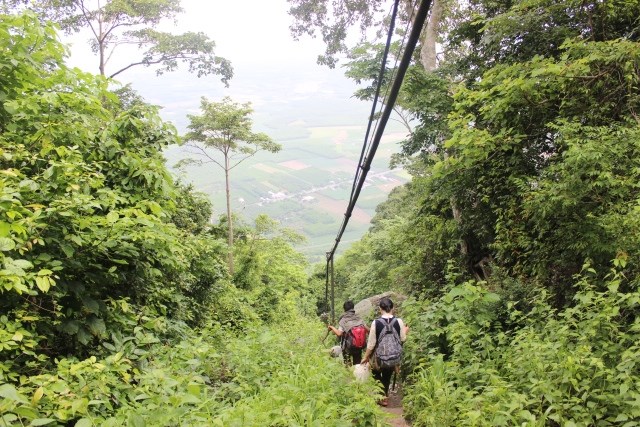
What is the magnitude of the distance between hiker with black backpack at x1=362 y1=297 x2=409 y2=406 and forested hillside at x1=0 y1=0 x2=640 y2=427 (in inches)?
14.1

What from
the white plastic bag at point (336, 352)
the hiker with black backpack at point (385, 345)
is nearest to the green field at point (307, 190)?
the white plastic bag at point (336, 352)

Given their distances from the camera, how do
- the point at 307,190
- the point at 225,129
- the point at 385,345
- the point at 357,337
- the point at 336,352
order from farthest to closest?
the point at 307,190
the point at 225,129
the point at 336,352
the point at 357,337
the point at 385,345

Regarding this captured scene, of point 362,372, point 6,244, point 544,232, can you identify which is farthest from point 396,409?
point 6,244

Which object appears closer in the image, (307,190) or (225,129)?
(225,129)

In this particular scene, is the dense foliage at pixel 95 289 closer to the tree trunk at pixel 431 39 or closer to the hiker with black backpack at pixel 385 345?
the hiker with black backpack at pixel 385 345


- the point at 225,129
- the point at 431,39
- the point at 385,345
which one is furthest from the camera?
the point at 225,129

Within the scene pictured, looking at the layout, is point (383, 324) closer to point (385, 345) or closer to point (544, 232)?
point (385, 345)

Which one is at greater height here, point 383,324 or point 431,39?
point 431,39

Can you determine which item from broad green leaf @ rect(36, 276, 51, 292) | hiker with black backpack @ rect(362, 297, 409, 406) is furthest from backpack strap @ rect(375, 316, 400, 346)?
broad green leaf @ rect(36, 276, 51, 292)

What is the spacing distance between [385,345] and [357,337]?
0.88 metres

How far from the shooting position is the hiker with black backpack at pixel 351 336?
6078mm

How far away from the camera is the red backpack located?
6.06 meters

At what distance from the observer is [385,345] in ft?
17.3

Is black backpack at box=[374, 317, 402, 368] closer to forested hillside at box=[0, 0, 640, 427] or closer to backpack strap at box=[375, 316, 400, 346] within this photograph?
backpack strap at box=[375, 316, 400, 346]
